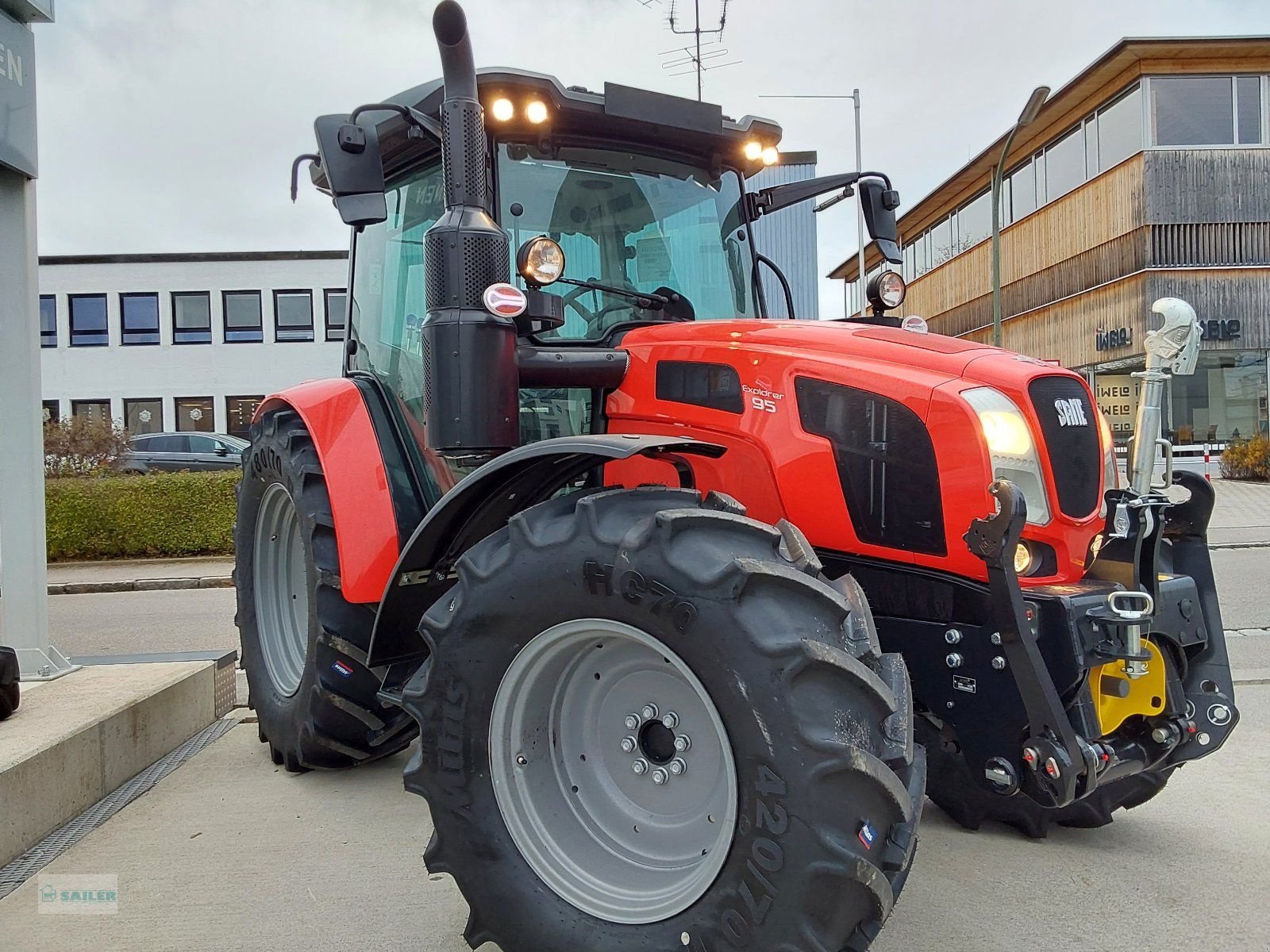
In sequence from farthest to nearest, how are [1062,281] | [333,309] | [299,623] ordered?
1. [333,309]
2. [1062,281]
3. [299,623]

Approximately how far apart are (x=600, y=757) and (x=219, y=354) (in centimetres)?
3160

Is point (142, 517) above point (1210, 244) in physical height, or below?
below

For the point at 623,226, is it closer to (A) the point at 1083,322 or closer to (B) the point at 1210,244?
(B) the point at 1210,244

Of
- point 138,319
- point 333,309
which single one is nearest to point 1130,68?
point 333,309

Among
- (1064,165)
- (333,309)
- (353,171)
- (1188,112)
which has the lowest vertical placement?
(353,171)

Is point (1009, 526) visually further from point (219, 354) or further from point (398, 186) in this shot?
point (219, 354)

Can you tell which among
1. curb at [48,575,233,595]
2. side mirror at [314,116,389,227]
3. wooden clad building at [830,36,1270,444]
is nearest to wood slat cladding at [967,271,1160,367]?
wooden clad building at [830,36,1270,444]

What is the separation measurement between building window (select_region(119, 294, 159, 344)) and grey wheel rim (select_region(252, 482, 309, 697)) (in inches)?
1179

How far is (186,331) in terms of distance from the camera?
31500mm

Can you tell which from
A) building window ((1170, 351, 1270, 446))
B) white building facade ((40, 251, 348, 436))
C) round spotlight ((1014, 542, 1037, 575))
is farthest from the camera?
white building facade ((40, 251, 348, 436))

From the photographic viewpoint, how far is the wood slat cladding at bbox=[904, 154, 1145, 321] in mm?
24125

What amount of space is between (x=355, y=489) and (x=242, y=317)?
30.0m

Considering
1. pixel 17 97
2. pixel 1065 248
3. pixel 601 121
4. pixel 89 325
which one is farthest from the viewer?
pixel 89 325

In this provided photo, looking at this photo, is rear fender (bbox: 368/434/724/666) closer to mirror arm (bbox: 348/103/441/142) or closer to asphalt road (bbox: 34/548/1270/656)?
mirror arm (bbox: 348/103/441/142)
